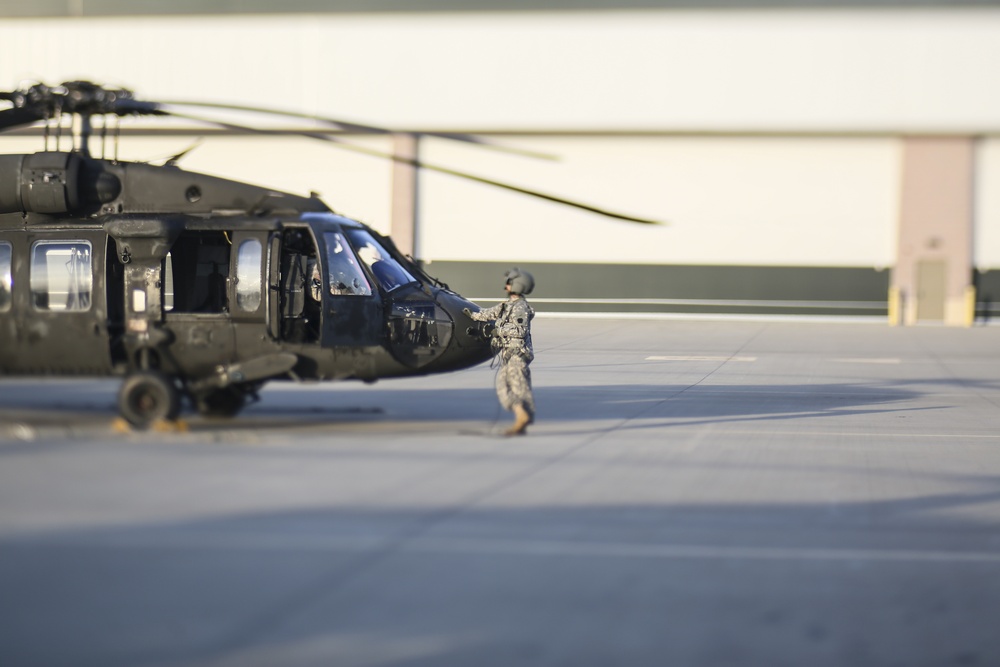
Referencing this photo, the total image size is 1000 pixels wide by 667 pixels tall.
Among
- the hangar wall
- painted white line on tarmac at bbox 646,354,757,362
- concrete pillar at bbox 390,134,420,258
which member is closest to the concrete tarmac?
painted white line on tarmac at bbox 646,354,757,362

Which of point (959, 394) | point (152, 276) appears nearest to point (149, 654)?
point (152, 276)

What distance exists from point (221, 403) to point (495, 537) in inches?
227

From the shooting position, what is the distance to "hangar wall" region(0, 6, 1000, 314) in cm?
3506

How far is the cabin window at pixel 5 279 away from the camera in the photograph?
12094mm

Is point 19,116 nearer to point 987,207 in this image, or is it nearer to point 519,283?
point 519,283

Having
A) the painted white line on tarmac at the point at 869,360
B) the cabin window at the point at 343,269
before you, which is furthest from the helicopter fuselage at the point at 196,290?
the painted white line on tarmac at the point at 869,360

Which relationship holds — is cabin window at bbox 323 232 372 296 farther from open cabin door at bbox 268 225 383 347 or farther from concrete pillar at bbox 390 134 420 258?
concrete pillar at bbox 390 134 420 258

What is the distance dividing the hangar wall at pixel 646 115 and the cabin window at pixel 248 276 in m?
24.7

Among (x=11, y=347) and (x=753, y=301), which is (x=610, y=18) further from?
(x=11, y=347)

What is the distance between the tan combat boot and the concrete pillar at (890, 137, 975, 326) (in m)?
27.0

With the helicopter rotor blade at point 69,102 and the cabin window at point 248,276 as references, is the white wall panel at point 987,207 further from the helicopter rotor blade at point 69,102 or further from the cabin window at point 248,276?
the helicopter rotor blade at point 69,102

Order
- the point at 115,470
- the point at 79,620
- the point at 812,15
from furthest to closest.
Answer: the point at 812,15
the point at 115,470
the point at 79,620

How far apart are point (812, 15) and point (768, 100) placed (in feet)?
8.72

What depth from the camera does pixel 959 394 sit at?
1723cm
